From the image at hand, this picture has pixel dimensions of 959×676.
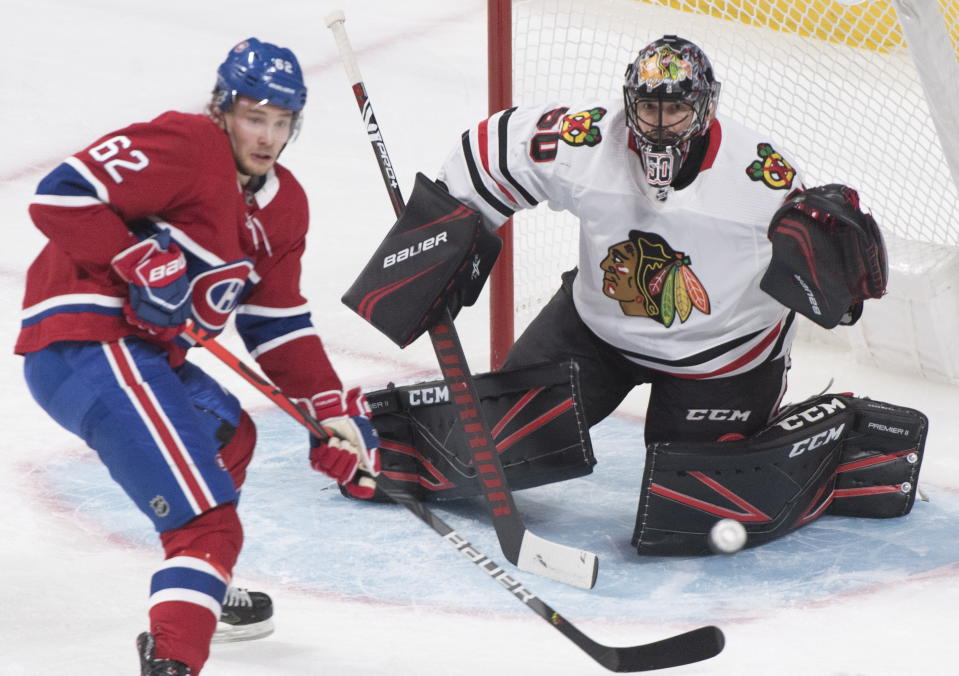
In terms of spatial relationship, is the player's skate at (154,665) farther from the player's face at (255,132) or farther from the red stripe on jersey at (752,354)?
the red stripe on jersey at (752,354)

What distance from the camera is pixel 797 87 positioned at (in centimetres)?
401

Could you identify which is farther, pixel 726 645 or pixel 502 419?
pixel 502 419

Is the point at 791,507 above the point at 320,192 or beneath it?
beneath

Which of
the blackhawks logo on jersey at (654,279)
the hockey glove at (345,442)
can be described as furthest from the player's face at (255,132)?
the blackhawks logo on jersey at (654,279)

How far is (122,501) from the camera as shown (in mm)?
3104

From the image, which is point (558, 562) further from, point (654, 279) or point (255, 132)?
point (255, 132)

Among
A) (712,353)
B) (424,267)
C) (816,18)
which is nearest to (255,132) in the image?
(424,267)

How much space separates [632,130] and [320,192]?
2252 mm

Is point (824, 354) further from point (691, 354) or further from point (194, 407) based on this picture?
point (194, 407)

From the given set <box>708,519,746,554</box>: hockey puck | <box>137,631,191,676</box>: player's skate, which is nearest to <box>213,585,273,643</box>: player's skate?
<box>137,631,191,676</box>: player's skate

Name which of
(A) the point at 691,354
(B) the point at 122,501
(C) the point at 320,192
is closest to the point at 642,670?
(A) the point at 691,354

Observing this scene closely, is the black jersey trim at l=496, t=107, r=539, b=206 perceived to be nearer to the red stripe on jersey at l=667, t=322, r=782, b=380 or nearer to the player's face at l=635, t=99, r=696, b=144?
the player's face at l=635, t=99, r=696, b=144

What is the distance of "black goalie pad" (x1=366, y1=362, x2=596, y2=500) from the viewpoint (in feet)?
10.1

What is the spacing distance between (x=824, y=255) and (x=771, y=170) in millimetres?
240
